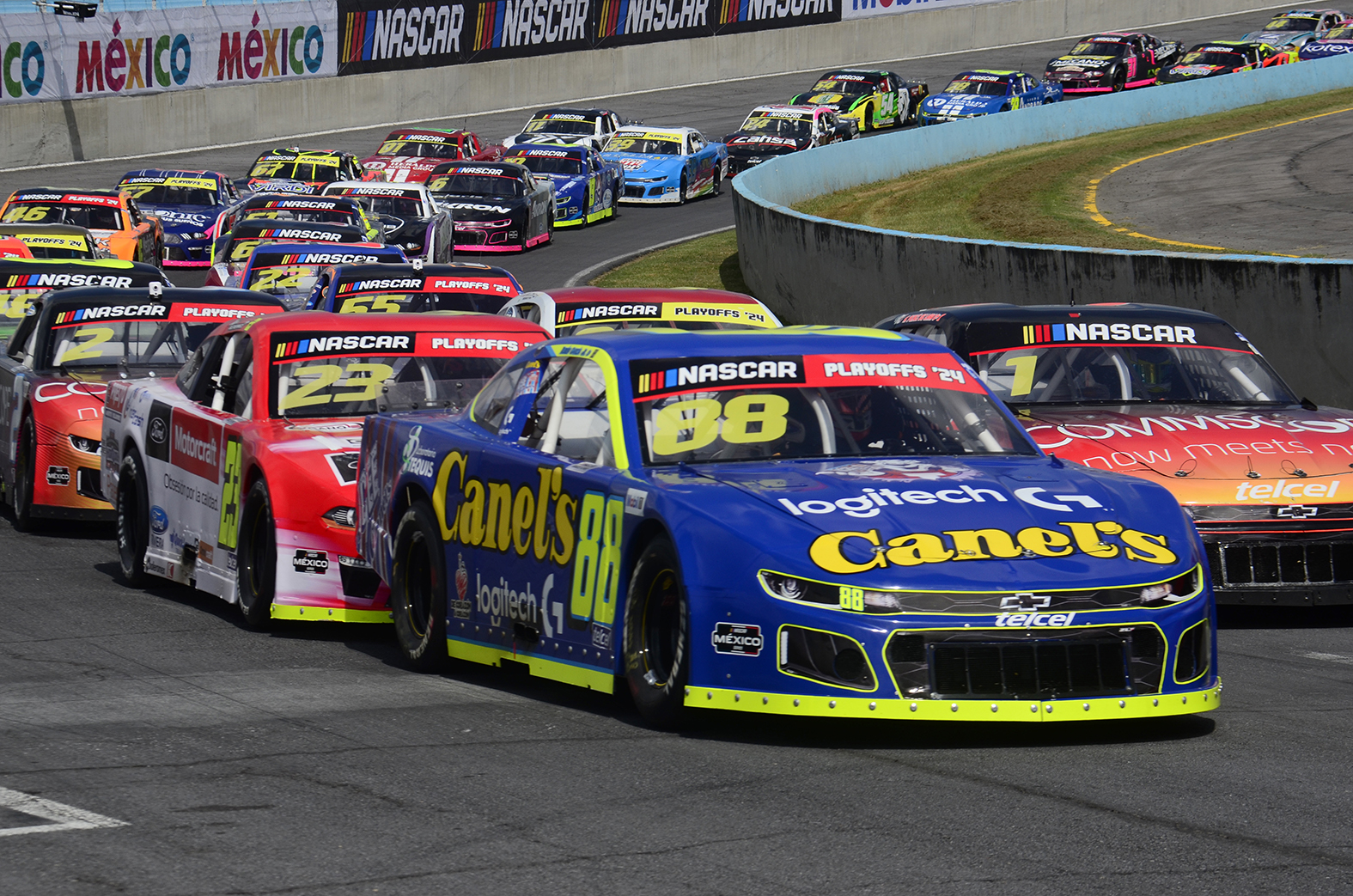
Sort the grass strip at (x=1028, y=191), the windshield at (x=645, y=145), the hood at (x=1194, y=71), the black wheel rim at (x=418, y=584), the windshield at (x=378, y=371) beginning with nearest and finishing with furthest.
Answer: the black wheel rim at (x=418, y=584) < the windshield at (x=378, y=371) < the grass strip at (x=1028, y=191) < the windshield at (x=645, y=145) < the hood at (x=1194, y=71)

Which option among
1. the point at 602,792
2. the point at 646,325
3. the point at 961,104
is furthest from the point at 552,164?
the point at 602,792

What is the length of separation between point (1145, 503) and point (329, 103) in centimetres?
4788

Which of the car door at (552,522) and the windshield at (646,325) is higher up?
the car door at (552,522)

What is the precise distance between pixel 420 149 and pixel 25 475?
93.7ft

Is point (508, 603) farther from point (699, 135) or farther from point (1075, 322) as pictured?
point (699, 135)

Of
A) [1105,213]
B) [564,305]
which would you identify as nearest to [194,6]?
[1105,213]

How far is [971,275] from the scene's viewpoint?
64.1 feet

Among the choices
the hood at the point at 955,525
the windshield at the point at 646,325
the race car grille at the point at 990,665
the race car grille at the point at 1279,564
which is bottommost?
the race car grille at the point at 1279,564

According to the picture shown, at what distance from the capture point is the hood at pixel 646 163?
41094 millimetres

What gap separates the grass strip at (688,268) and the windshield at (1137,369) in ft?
58.2

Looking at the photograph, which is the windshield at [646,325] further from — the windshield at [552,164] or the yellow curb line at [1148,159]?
the windshield at [552,164]

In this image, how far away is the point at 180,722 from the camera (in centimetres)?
709

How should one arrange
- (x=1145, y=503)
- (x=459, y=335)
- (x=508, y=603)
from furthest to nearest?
1. (x=459, y=335)
2. (x=508, y=603)
3. (x=1145, y=503)

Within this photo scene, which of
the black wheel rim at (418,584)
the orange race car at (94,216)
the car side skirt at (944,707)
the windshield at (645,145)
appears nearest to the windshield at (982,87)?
the windshield at (645,145)
